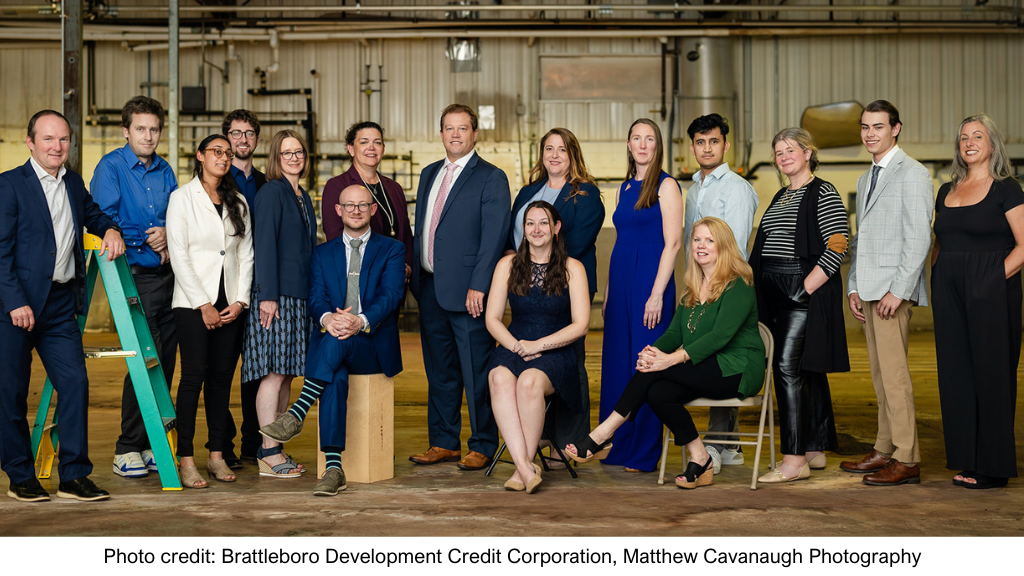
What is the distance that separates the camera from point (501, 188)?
4074 millimetres

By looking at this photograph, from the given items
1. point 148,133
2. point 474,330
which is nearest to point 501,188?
point 474,330

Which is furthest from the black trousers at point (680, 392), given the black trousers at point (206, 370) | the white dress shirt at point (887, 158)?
the black trousers at point (206, 370)

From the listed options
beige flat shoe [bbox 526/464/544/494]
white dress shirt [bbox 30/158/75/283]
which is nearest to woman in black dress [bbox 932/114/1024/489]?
beige flat shoe [bbox 526/464/544/494]

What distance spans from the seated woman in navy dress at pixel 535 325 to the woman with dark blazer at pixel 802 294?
2.81 feet

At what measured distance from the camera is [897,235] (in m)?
3.69

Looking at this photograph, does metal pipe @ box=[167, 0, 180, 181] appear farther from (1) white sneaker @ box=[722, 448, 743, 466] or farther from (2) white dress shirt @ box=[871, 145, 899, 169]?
(2) white dress shirt @ box=[871, 145, 899, 169]

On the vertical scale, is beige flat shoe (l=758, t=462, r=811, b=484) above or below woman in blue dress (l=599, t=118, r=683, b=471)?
below

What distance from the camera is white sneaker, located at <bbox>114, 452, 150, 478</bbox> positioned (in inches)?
146

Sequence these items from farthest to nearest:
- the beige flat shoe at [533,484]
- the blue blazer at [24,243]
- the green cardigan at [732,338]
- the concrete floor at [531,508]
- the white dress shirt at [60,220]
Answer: the green cardigan at [732,338], the beige flat shoe at [533,484], the white dress shirt at [60,220], the blue blazer at [24,243], the concrete floor at [531,508]

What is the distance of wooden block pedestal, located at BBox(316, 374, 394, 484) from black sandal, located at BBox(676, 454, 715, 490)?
1.24m

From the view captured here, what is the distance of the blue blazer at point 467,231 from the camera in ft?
Result: 13.3

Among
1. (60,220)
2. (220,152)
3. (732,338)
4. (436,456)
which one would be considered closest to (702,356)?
(732,338)

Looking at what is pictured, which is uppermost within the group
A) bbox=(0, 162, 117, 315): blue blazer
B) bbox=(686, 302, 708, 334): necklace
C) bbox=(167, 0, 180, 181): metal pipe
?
bbox=(167, 0, 180, 181): metal pipe

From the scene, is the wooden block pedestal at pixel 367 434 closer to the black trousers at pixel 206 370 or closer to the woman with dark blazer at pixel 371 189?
the black trousers at pixel 206 370
